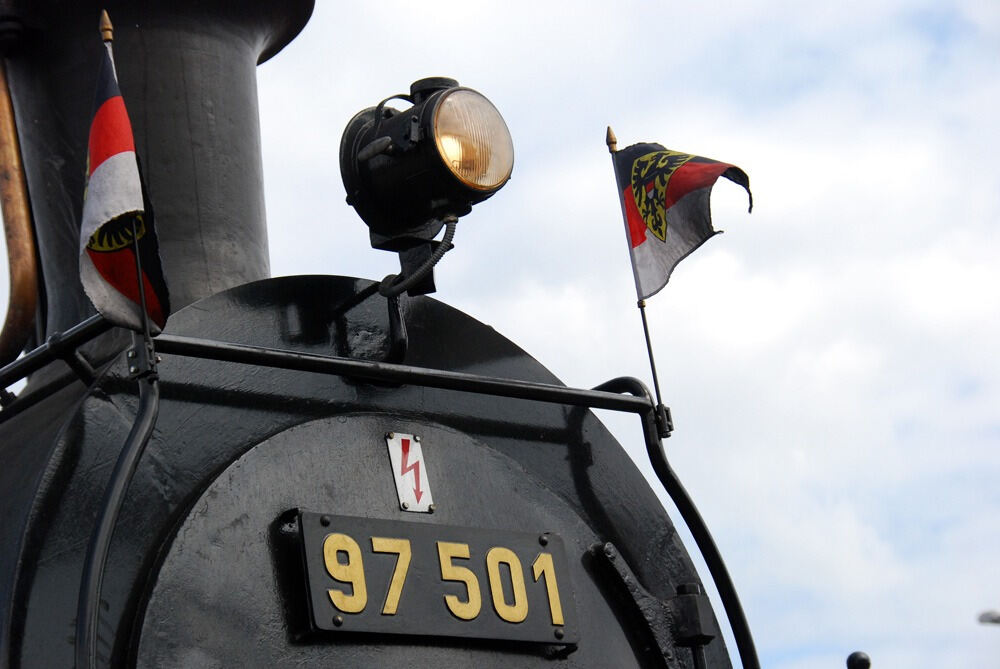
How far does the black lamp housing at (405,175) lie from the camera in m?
2.67

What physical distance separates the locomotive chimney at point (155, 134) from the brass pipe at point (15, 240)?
0.05 m

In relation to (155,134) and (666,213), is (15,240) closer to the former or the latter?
(155,134)

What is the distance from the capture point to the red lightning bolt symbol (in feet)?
8.77

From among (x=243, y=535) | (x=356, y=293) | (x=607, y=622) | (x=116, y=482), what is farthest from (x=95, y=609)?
(x=607, y=622)

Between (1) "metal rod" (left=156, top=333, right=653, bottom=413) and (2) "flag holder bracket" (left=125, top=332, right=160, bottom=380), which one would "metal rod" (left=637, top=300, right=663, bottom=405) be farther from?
(2) "flag holder bracket" (left=125, top=332, right=160, bottom=380)

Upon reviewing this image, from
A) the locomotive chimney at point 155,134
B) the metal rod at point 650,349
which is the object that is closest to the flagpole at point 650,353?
the metal rod at point 650,349

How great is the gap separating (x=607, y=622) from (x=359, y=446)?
59 centimetres

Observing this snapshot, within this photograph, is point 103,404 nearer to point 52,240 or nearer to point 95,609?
point 95,609

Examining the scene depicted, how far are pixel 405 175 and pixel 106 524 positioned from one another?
880mm

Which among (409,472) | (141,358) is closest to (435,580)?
(409,472)

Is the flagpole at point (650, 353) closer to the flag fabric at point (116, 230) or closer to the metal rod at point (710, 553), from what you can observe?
the metal rod at point (710, 553)

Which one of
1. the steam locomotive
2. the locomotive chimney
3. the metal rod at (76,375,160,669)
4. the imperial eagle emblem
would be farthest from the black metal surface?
the imperial eagle emblem

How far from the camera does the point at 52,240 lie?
2.92 meters

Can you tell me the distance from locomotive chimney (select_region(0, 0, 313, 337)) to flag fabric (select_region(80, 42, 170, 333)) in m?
0.47
